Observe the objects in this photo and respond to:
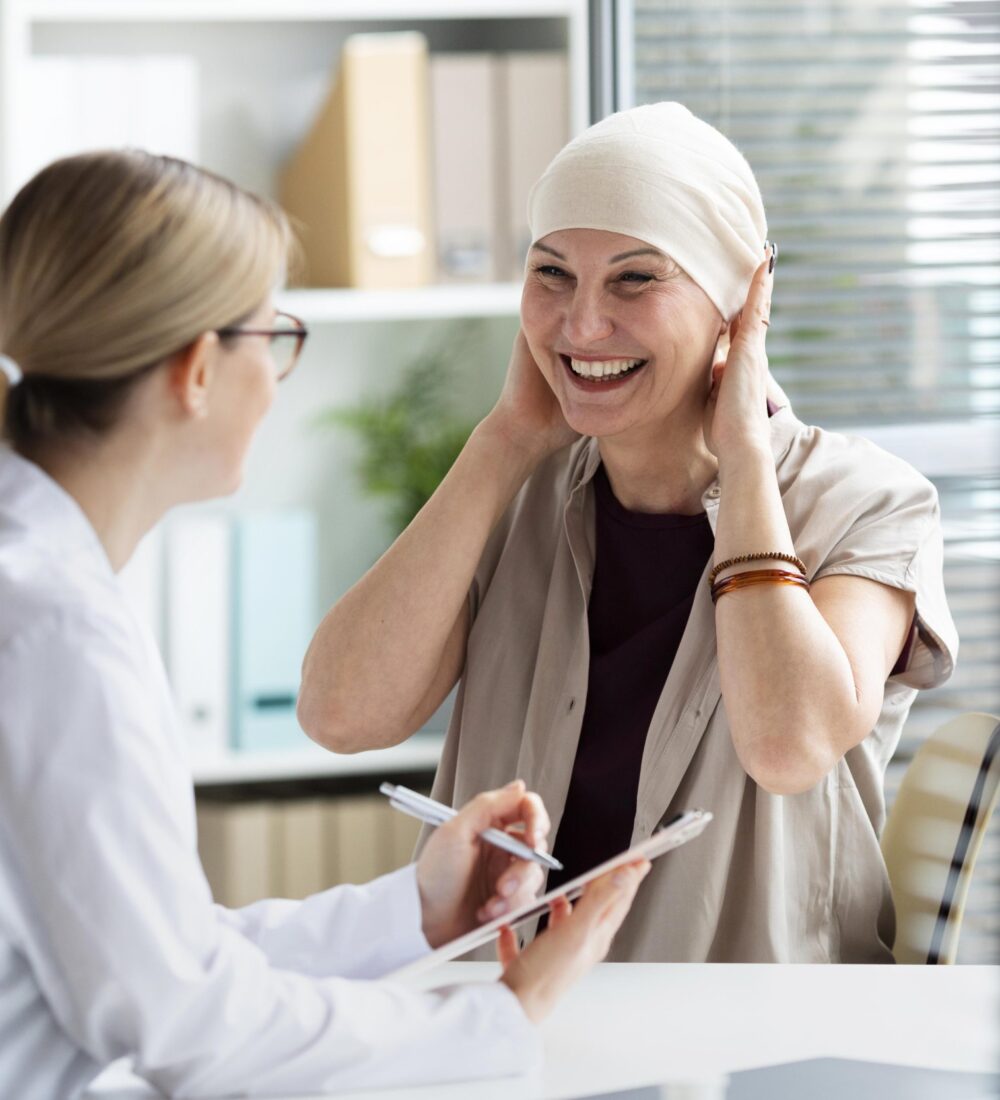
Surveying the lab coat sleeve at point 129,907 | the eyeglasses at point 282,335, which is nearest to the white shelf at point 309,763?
the eyeglasses at point 282,335

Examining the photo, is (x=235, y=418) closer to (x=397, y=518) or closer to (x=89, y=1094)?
(x=89, y=1094)

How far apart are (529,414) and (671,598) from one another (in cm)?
25

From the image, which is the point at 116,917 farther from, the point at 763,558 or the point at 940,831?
the point at 940,831

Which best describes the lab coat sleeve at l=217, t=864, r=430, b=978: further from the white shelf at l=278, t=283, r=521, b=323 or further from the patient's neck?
the white shelf at l=278, t=283, r=521, b=323

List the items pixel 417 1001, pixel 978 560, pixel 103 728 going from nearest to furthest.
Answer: pixel 103 728 < pixel 417 1001 < pixel 978 560

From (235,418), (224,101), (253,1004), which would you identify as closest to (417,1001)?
(253,1004)

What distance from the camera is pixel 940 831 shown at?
139cm

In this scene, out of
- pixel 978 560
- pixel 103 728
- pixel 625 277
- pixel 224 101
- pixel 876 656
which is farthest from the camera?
pixel 224 101

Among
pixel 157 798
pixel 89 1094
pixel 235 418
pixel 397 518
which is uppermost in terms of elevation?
pixel 235 418

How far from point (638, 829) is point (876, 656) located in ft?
0.92

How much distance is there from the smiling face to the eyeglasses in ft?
1.53

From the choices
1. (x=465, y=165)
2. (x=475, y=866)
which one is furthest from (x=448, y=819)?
(x=465, y=165)

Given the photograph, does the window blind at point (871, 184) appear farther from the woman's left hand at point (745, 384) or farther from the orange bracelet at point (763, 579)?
the orange bracelet at point (763, 579)

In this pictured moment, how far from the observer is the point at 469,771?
154 centimetres
